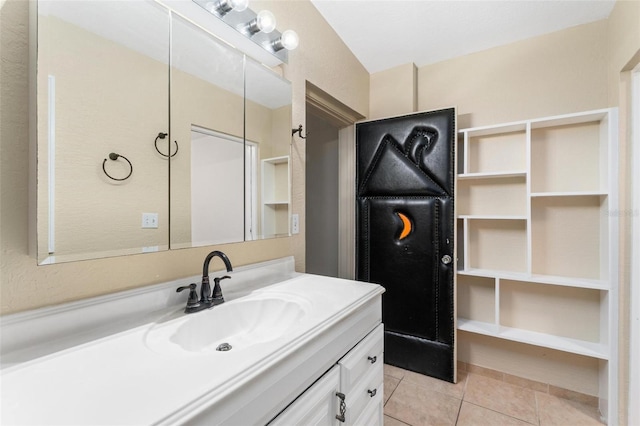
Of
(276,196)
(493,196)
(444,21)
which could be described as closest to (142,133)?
(276,196)

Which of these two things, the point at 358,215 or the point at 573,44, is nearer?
the point at 573,44

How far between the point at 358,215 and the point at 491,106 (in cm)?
128

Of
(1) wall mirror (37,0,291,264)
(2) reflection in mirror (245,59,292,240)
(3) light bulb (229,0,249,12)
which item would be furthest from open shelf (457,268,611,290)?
(3) light bulb (229,0,249,12)

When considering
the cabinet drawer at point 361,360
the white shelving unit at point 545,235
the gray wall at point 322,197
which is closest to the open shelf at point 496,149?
the white shelving unit at point 545,235

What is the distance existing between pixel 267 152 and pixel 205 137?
34 centimetres

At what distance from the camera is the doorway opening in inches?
94.2

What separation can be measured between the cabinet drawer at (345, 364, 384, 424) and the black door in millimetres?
949

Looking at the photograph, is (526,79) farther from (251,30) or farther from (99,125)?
(99,125)

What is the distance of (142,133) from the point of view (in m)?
0.94

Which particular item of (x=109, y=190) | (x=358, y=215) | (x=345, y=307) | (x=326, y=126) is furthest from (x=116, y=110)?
(x=326, y=126)

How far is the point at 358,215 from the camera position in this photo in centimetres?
234

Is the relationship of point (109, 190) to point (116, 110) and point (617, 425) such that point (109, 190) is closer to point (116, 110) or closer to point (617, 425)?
point (116, 110)

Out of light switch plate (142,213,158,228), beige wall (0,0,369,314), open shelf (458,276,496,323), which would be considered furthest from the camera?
open shelf (458,276,496,323)

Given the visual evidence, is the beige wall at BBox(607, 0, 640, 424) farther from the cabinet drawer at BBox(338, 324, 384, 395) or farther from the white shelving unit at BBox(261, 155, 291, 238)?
the white shelving unit at BBox(261, 155, 291, 238)
